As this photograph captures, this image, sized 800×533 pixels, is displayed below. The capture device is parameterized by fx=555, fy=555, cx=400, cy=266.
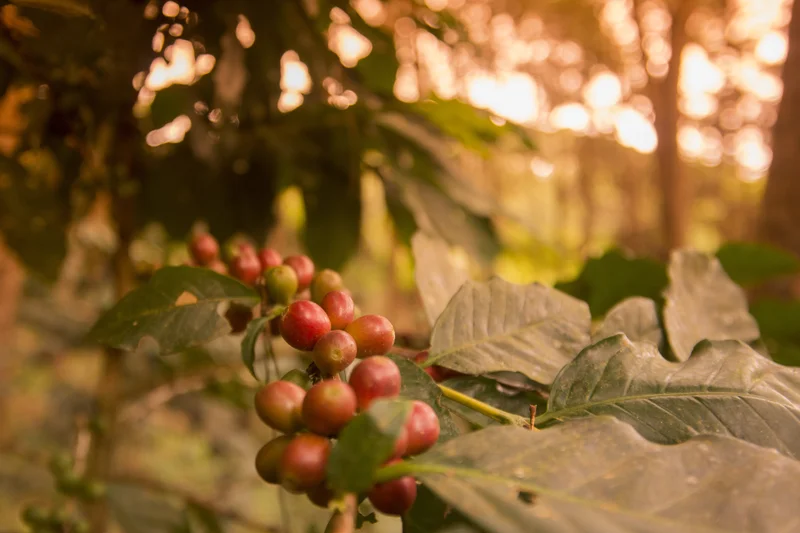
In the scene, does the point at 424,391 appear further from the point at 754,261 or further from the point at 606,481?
the point at 754,261

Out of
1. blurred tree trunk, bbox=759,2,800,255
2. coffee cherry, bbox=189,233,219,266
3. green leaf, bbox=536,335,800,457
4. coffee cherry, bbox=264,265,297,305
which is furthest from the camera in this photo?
blurred tree trunk, bbox=759,2,800,255

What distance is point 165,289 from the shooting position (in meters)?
0.47

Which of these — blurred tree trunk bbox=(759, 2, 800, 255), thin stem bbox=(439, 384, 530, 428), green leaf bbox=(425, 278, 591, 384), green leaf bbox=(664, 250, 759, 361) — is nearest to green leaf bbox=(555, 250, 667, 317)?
green leaf bbox=(664, 250, 759, 361)

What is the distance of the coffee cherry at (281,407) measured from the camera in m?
0.33

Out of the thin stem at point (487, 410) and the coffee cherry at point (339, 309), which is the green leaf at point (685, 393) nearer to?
the thin stem at point (487, 410)

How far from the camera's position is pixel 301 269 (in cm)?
52

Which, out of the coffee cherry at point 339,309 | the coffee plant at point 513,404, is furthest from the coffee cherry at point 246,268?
the coffee cherry at point 339,309

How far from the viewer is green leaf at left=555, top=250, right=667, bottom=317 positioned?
2.31 ft

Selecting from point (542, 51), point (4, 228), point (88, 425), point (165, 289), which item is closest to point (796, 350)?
point (165, 289)

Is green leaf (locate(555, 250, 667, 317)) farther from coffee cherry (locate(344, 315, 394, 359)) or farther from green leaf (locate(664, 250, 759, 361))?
coffee cherry (locate(344, 315, 394, 359))

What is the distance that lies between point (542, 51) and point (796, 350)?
384 centimetres

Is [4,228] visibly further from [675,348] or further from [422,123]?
[675,348]

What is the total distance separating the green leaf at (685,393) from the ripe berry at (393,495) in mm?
129

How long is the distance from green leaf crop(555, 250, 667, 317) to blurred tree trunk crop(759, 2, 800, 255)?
0.87 metres
